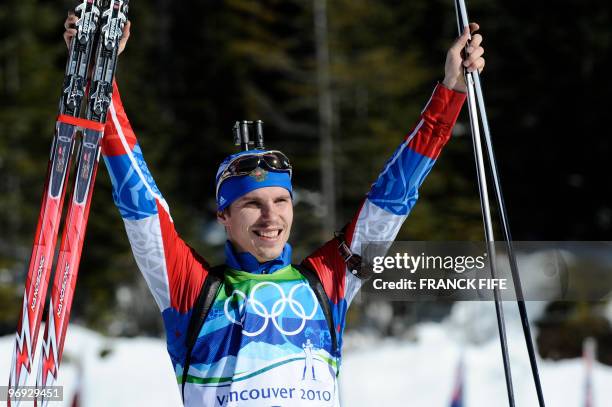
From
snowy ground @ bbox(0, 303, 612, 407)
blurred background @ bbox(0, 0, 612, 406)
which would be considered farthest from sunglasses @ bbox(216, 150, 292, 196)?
blurred background @ bbox(0, 0, 612, 406)

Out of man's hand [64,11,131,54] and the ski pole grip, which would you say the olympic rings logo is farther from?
man's hand [64,11,131,54]

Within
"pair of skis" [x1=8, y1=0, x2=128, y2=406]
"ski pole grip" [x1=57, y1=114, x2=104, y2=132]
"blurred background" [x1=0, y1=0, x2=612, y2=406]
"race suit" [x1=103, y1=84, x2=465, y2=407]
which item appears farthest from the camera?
"blurred background" [x1=0, y1=0, x2=612, y2=406]

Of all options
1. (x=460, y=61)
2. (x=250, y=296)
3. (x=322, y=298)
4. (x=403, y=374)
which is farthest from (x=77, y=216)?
(x=403, y=374)

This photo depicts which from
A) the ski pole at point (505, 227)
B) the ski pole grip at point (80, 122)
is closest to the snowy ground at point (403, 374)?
the ski pole grip at point (80, 122)

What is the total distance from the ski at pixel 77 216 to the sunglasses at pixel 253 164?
0.44m

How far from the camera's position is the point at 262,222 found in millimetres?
3332

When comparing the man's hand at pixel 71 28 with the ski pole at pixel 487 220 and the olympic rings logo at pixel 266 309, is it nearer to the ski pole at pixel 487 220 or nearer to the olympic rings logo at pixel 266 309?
the olympic rings logo at pixel 266 309

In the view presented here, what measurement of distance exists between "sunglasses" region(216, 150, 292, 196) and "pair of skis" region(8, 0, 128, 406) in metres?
0.45

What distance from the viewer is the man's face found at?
333 cm

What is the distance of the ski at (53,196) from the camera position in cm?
346

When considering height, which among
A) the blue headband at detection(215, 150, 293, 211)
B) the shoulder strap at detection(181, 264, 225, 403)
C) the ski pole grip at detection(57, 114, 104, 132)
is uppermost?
the ski pole grip at detection(57, 114, 104, 132)

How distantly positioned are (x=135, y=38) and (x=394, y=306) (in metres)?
12.4

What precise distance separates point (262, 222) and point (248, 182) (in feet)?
0.46

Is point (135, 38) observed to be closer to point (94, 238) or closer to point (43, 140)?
point (43, 140)
